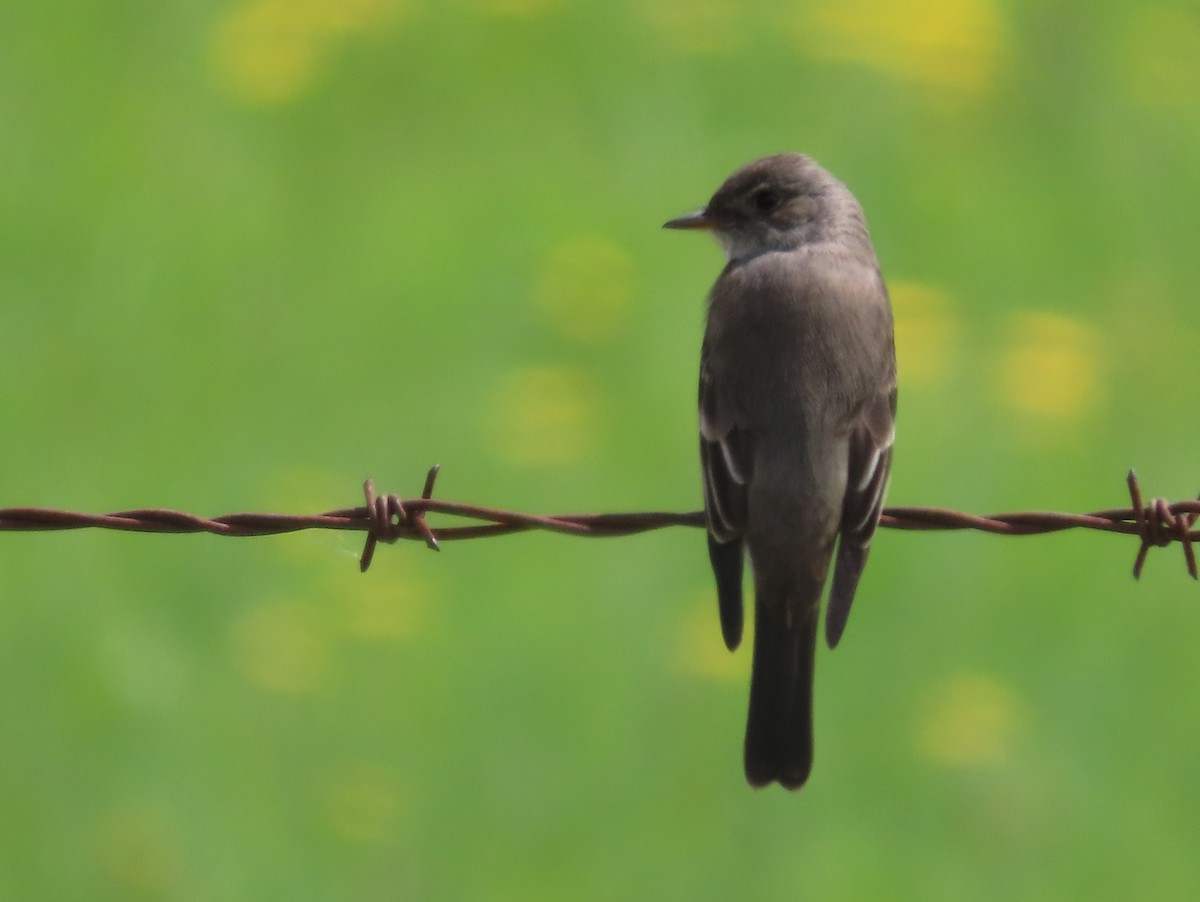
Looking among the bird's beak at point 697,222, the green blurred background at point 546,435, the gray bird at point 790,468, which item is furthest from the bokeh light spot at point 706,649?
the gray bird at point 790,468

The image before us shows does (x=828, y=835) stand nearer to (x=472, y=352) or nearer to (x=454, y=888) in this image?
(x=454, y=888)

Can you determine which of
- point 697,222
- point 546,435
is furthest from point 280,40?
point 697,222

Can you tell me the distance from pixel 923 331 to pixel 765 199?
4408mm

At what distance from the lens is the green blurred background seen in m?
9.08

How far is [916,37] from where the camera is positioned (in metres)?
14.2

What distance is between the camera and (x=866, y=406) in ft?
21.5

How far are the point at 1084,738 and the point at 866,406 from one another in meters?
3.61

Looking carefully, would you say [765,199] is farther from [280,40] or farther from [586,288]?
[280,40]

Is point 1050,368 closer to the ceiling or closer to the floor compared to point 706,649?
closer to the ceiling

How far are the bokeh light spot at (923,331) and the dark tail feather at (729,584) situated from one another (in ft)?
16.8

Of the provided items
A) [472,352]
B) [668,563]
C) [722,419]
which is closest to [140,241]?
[472,352]

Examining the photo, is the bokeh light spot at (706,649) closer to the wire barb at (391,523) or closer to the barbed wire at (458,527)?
the barbed wire at (458,527)

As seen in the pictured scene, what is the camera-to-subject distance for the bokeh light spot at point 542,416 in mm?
10859

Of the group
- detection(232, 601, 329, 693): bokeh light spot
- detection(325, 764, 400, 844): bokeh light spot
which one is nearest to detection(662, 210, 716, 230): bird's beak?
detection(325, 764, 400, 844): bokeh light spot
